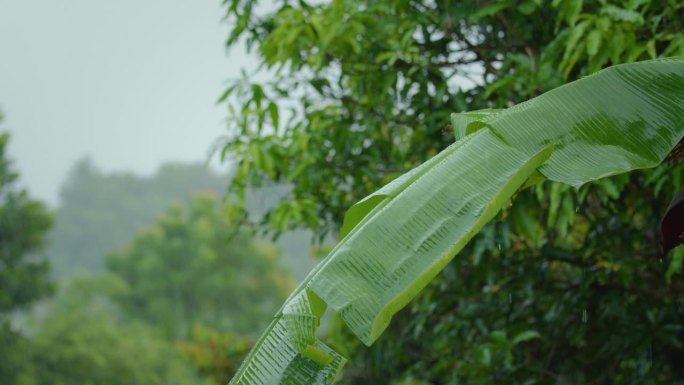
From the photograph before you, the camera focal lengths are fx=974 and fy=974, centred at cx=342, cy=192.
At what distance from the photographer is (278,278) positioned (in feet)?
106

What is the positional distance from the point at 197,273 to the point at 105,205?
21.8m

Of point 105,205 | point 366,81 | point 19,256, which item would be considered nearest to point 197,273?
point 19,256

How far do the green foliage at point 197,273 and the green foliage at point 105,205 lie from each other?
44.8 feet

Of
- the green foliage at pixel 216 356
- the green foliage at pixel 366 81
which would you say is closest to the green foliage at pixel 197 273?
the green foliage at pixel 216 356

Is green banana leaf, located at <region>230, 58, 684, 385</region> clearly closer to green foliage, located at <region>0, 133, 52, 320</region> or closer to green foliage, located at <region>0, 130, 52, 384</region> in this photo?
green foliage, located at <region>0, 130, 52, 384</region>

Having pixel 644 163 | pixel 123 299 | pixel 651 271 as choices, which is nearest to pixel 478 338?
pixel 651 271

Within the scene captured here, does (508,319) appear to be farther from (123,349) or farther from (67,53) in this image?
(67,53)

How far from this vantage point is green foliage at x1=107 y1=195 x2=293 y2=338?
31.7 m

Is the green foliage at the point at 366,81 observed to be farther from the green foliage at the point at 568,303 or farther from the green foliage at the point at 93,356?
the green foliage at the point at 93,356

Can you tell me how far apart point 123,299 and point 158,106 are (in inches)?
2378

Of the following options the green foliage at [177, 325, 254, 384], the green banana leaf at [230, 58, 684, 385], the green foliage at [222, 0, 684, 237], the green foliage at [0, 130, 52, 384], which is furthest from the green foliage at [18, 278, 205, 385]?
the green banana leaf at [230, 58, 684, 385]

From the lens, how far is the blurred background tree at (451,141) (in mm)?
2992

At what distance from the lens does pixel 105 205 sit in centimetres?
5234

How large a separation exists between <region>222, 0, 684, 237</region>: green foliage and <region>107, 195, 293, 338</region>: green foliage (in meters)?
28.0
